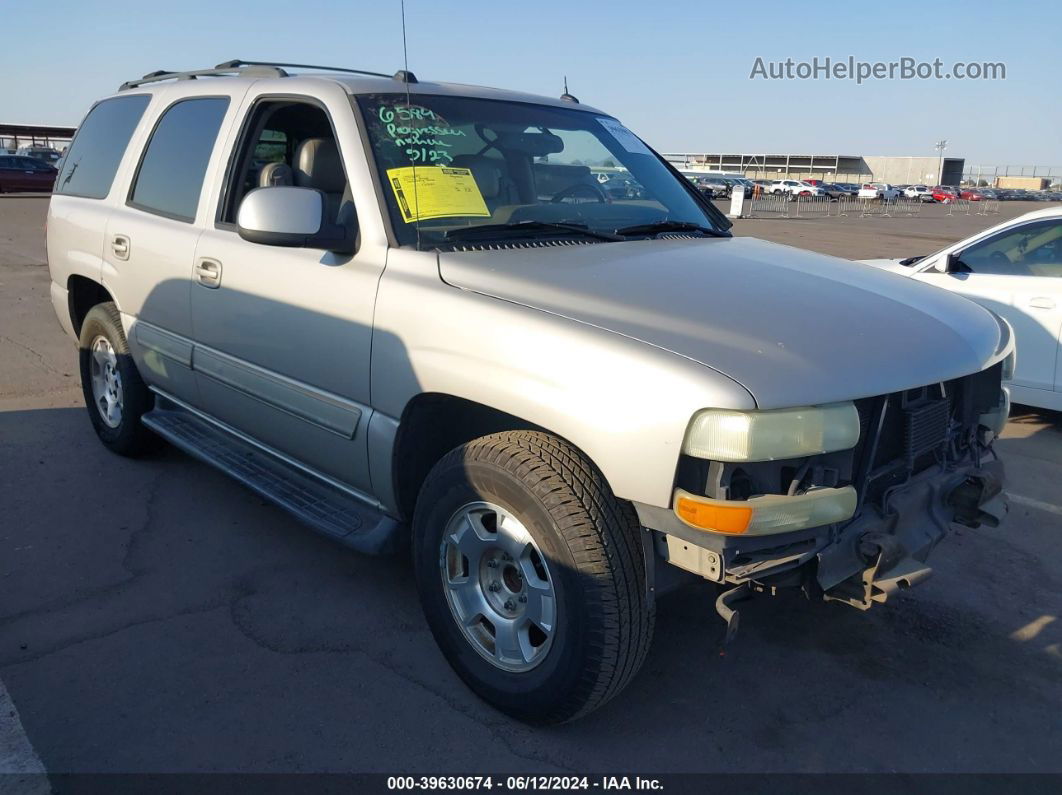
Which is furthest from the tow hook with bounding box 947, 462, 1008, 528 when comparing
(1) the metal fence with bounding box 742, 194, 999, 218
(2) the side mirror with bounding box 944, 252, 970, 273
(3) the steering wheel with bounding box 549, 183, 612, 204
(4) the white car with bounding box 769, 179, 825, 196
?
(4) the white car with bounding box 769, 179, 825, 196

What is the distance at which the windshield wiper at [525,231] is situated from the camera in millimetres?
3123

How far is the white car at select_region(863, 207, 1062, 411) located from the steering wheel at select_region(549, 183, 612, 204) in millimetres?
3771

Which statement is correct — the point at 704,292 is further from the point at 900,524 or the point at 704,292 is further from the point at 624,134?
the point at 624,134

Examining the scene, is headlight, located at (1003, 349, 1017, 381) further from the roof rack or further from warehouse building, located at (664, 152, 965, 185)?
warehouse building, located at (664, 152, 965, 185)

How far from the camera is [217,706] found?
2783 millimetres

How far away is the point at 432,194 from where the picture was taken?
10.3 ft

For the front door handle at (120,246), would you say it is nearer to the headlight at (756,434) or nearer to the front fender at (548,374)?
the front fender at (548,374)

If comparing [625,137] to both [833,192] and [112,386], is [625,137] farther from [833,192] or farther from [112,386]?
[833,192]

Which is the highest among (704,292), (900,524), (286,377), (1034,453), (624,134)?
(624,134)

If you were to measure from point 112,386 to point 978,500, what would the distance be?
14.4 ft

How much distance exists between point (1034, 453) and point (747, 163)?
4685 inches

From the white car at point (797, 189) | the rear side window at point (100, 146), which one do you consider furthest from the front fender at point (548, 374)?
the white car at point (797, 189)

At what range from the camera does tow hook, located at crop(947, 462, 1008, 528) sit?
116 inches

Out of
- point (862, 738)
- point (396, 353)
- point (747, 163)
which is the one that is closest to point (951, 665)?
point (862, 738)
